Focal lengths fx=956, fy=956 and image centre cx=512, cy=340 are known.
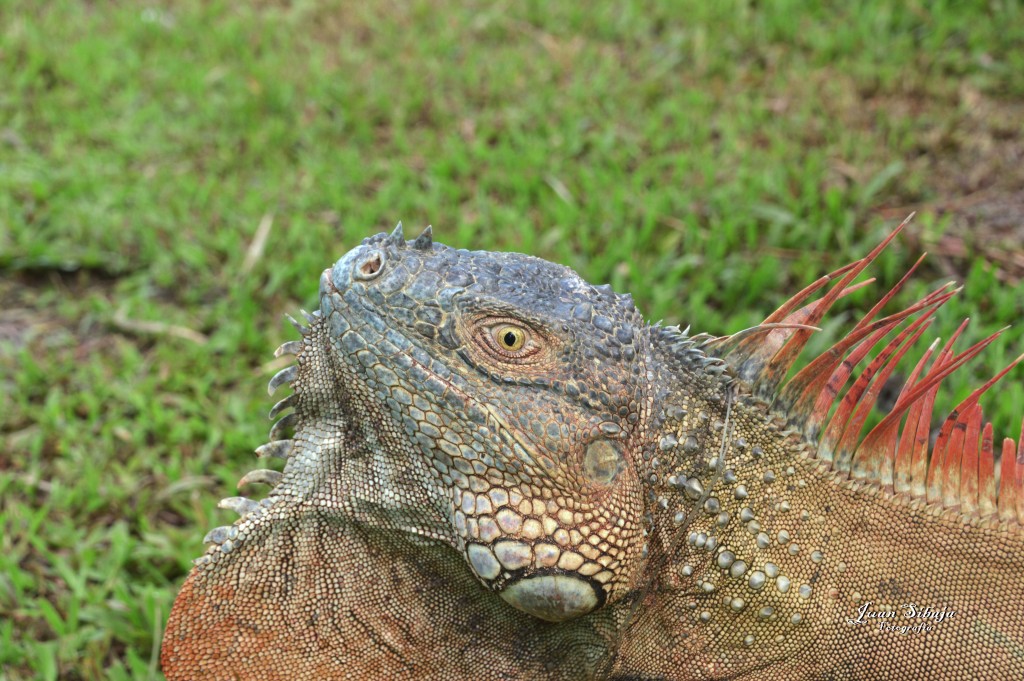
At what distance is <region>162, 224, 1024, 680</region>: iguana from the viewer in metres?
2.08

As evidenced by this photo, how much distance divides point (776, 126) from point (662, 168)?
0.75 meters

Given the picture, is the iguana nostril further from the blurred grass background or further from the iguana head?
the blurred grass background

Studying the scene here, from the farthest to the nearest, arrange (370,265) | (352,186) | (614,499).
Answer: (352,186), (370,265), (614,499)

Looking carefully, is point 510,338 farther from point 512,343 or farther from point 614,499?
point 614,499

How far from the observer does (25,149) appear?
5.75 metres

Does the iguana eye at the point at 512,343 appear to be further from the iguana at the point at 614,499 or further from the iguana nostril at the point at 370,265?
the iguana nostril at the point at 370,265

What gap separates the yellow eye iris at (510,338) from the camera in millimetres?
2129

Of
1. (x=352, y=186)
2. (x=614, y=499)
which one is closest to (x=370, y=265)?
(x=614, y=499)

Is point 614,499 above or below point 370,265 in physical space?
below

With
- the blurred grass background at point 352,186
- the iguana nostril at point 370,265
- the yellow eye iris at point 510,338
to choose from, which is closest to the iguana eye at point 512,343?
the yellow eye iris at point 510,338

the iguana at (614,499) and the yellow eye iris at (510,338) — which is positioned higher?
the yellow eye iris at (510,338)

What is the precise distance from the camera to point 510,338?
213 cm

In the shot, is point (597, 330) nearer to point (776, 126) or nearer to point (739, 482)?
point (739, 482)

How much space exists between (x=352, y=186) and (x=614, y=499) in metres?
3.78
